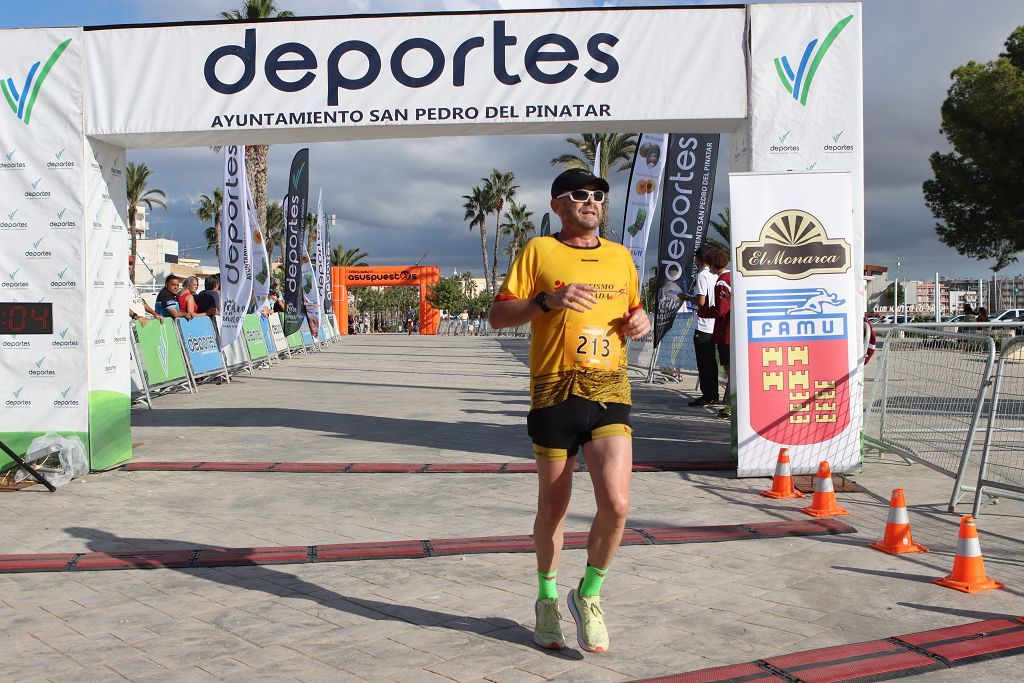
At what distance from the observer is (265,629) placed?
13.5 ft

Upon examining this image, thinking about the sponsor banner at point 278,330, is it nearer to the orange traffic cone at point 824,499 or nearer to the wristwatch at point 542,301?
the orange traffic cone at point 824,499

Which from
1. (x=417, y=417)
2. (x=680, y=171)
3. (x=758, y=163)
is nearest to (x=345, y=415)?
(x=417, y=417)

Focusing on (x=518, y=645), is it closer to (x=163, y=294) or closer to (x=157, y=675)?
(x=157, y=675)

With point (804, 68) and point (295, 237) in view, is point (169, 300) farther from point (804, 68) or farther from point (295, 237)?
point (804, 68)

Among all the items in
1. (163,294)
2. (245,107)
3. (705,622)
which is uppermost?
(245,107)

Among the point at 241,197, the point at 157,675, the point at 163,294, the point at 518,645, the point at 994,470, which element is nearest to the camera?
the point at 157,675

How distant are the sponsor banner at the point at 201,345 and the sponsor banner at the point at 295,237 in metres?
4.87

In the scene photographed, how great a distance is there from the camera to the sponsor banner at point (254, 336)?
20.5m

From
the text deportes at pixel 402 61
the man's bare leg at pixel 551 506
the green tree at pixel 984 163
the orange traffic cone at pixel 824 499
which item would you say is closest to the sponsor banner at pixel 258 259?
the text deportes at pixel 402 61

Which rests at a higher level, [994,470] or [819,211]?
[819,211]

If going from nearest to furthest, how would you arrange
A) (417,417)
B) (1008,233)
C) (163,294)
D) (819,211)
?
(819,211) < (417,417) < (163,294) < (1008,233)

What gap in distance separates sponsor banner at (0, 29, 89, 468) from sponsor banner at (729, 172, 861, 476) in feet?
19.1

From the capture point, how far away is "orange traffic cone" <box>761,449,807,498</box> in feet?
22.8

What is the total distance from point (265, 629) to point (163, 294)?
1243 cm
